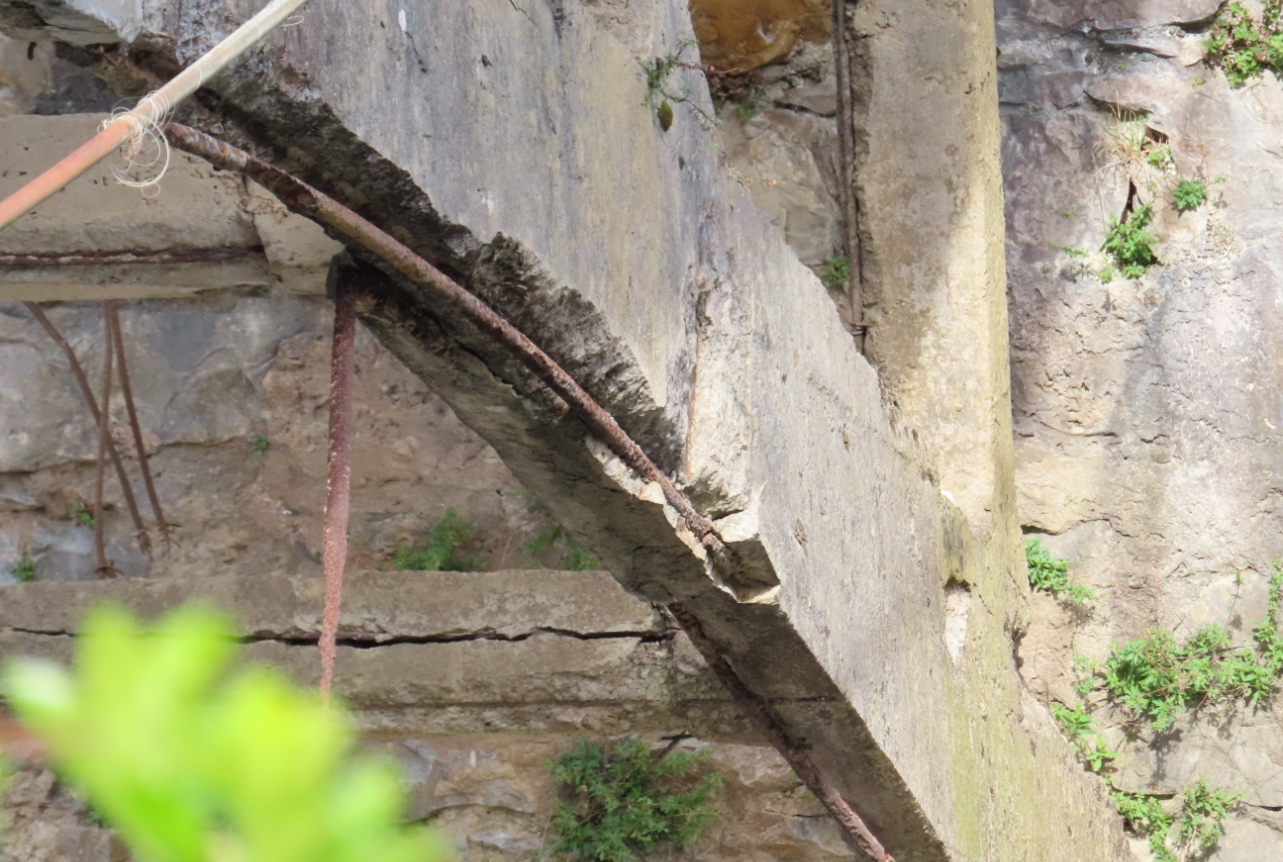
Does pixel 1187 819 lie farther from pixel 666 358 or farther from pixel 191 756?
pixel 191 756

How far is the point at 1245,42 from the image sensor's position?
440cm

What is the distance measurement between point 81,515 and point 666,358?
9.76ft

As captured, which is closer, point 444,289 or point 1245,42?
point 444,289

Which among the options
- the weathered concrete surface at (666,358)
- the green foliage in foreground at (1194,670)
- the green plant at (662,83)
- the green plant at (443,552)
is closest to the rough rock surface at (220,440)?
the green plant at (443,552)

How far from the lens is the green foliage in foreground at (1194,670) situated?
4.13 m

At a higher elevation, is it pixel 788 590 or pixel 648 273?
pixel 648 273

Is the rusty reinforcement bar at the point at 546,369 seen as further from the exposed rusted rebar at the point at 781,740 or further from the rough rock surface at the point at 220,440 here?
the rough rock surface at the point at 220,440

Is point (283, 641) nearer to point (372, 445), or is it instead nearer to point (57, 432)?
point (372, 445)

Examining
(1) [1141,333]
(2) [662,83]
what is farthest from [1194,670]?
(2) [662,83]

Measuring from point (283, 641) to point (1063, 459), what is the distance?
2497 mm

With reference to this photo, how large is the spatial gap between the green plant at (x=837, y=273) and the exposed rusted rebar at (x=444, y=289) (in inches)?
76.5

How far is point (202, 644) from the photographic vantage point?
0.44m

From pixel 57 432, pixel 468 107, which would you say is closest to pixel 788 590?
pixel 468 107

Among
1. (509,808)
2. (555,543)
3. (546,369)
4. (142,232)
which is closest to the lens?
(546,369)
